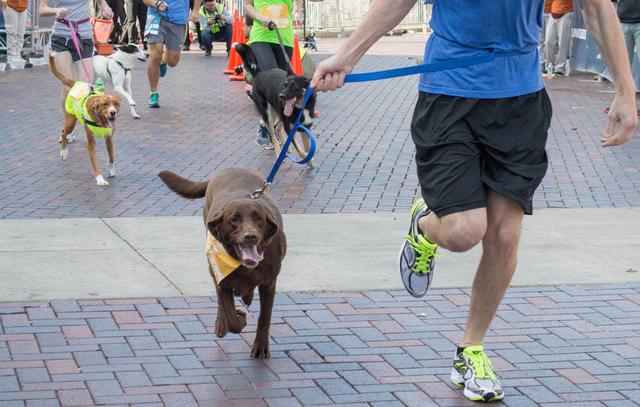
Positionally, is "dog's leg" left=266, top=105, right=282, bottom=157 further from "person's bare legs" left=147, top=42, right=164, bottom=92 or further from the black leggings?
"person's bare legs" left=147, top=42, right=164, bottom=92

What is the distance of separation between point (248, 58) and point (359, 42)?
6.72m

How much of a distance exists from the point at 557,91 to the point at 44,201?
9.91 m

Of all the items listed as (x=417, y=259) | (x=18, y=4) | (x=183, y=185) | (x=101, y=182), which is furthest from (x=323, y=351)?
(x=18, y=4)

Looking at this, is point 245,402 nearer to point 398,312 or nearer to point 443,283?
point 398,312

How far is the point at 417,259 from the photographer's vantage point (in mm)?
4758

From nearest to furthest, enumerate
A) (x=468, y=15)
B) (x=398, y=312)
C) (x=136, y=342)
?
(x=468, y=15), (x=136, y=342), (x=398, y=312)

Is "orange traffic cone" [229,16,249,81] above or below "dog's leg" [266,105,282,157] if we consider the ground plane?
below

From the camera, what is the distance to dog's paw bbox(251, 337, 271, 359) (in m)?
4.71

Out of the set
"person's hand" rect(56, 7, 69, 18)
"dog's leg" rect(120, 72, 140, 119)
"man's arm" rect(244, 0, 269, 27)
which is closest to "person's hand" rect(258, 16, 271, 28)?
"man's arm" rect(244, 0, 269, 27)

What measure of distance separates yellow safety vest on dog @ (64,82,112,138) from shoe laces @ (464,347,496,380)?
5604 mm

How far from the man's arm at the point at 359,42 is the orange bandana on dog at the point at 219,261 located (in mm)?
861

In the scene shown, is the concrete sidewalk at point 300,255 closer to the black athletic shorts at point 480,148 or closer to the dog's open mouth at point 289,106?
the dog's open mouth at point 289,106

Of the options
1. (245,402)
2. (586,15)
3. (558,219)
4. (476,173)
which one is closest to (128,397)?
(245,402)

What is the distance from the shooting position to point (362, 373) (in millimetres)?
4574
